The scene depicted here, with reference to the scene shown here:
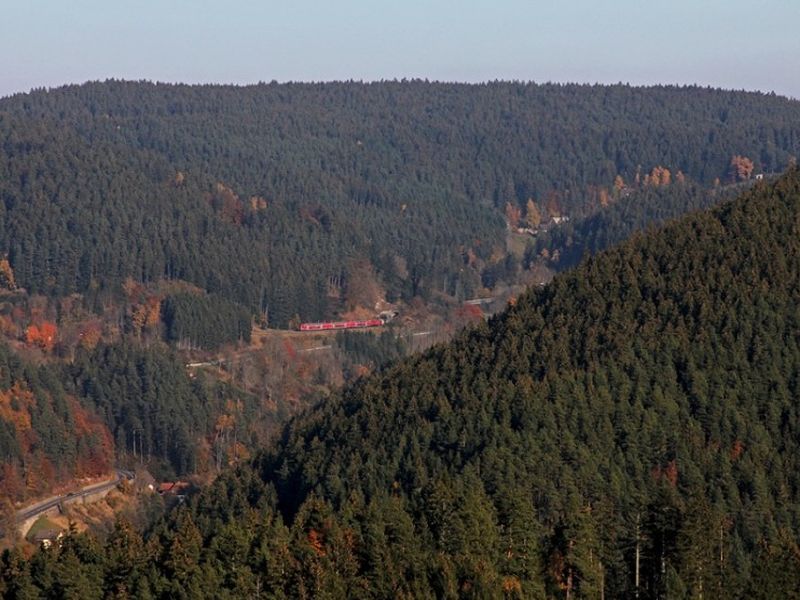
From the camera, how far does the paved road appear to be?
11738cm

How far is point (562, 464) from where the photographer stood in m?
86.1

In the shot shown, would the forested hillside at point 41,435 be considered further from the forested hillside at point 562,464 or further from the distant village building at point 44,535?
the forested hillside at point 562,464

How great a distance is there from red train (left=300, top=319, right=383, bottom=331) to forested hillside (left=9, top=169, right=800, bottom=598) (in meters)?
74.4

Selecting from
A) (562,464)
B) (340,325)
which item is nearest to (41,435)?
(562,464)

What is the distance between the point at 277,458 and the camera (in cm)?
10069

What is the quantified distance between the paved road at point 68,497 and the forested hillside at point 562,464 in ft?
56.7

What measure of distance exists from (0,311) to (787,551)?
128 metres

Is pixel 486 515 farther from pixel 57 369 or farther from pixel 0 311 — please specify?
pixel 0 311

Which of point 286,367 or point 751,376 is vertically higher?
point 751,376

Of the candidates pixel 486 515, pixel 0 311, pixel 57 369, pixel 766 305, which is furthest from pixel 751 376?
pixel 0 311

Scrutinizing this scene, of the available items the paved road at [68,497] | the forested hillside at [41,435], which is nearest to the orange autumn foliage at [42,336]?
the forested hillside at [41,435]

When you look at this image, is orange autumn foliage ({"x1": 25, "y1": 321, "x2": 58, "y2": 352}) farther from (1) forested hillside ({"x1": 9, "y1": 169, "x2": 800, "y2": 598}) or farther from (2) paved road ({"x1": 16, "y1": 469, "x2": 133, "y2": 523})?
(1) forested hillside ({"x1": 9, "y1": 169, "x2": 800, "y2": 598})

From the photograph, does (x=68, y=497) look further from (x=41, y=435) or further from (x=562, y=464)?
(x=562, y=464)

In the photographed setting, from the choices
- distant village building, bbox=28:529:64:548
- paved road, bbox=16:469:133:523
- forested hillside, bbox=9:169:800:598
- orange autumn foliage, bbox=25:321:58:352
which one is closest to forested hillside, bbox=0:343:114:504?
paved road, bbox=16:469:133:523
